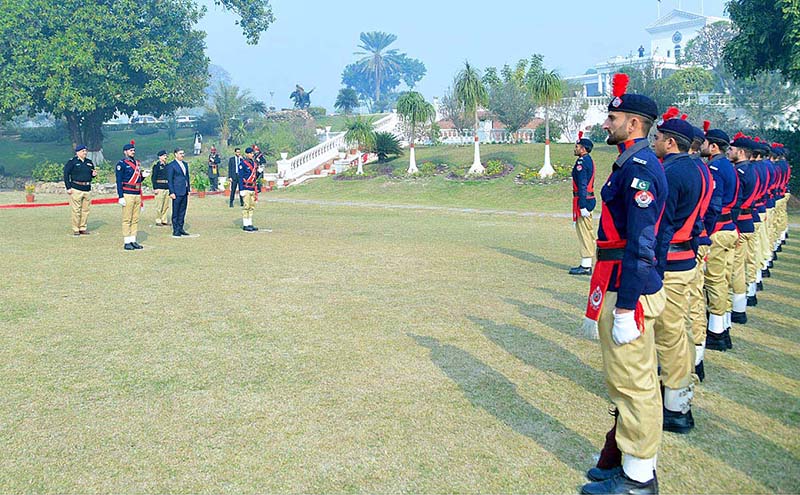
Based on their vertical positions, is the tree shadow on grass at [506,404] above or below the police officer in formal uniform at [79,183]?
below

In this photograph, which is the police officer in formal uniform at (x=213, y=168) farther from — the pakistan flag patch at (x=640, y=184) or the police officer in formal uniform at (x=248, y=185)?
the pakistan flag patch at (x=640, y=184)

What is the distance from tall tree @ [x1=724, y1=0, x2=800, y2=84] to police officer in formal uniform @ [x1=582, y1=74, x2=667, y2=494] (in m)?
20.6

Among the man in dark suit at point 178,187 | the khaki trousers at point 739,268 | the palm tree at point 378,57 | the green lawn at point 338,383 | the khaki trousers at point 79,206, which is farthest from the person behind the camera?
the palm tree at point 378,57

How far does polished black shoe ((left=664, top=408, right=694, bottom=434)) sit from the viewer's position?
5.02m

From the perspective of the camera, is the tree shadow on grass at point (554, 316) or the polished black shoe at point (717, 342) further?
the tree shadow on grass at point (554, 316)

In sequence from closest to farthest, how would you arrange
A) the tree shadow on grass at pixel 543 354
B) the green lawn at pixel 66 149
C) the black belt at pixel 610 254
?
the black belt at pixel 610 254 < the tree shadow on grass at pixel 543 354 < the green lawn at pixel 66 149

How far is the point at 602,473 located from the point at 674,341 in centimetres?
127

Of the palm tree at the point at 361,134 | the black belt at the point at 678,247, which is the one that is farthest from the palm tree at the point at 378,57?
the black belt at the point at 678,247

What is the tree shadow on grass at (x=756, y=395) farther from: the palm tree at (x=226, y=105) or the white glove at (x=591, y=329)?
the palm tree at (x=226, y=105)

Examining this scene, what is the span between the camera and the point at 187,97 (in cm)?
4538

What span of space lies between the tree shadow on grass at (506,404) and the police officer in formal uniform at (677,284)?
31.7 inches

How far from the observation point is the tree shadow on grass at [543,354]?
20.1 ft

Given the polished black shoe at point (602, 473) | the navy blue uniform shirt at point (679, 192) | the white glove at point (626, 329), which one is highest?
the navy blue uniform shirt at point (679, 192)

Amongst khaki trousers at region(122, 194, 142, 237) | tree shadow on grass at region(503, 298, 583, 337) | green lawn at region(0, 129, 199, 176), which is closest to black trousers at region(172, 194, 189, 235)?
khaki trousers at region(122, 194, 142, 237)
